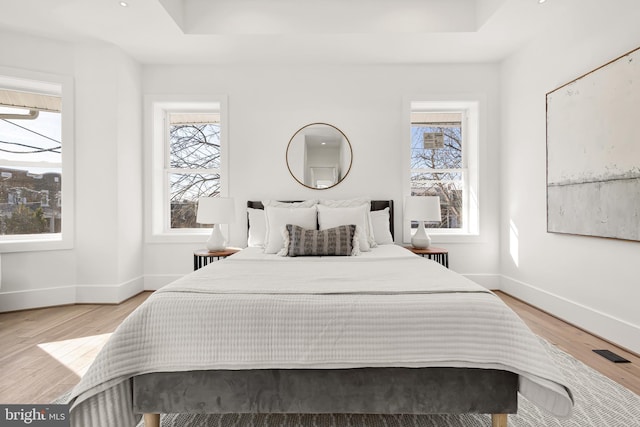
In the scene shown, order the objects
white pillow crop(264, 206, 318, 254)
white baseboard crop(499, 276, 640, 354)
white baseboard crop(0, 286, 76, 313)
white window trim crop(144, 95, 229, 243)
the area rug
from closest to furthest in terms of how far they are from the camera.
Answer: the area rug
white baseboard crop(499, 276, 640, 354)
white pillow crop(264, 206, 318, 254)
white baseboard crop(0, 286, 76, 313)
white window trim crop(144, 95, 229, 243)

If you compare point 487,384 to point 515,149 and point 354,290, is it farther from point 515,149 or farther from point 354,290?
point 515,149

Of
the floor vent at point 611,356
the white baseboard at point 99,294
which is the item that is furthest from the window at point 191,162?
the floor vent at point 611,356

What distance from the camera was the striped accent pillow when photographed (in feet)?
9.21

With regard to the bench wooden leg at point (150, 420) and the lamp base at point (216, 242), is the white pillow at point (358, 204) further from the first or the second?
the bench wooden leg at point (150, 420)

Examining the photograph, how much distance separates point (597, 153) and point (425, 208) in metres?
1.45

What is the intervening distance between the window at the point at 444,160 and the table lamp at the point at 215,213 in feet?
7.32

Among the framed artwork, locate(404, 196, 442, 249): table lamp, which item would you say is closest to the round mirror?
locate(404, 196, 442, 249): table lamp

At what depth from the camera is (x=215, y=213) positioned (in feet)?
11.3

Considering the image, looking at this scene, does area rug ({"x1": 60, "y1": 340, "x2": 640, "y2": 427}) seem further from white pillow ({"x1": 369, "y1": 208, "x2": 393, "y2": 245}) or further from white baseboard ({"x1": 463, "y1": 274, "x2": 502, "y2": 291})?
white baseboard ({"x1": 463, "y1": 274, "x2": 502, "y2": 291})

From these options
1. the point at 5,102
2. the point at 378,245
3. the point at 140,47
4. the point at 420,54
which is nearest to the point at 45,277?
the point at 5,102

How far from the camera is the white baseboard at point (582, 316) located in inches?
95.0

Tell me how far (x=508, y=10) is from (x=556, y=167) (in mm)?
1434

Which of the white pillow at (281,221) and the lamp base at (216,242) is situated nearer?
the white pillow at (281,221)

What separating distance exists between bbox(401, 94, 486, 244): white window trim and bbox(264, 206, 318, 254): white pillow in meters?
1.35
